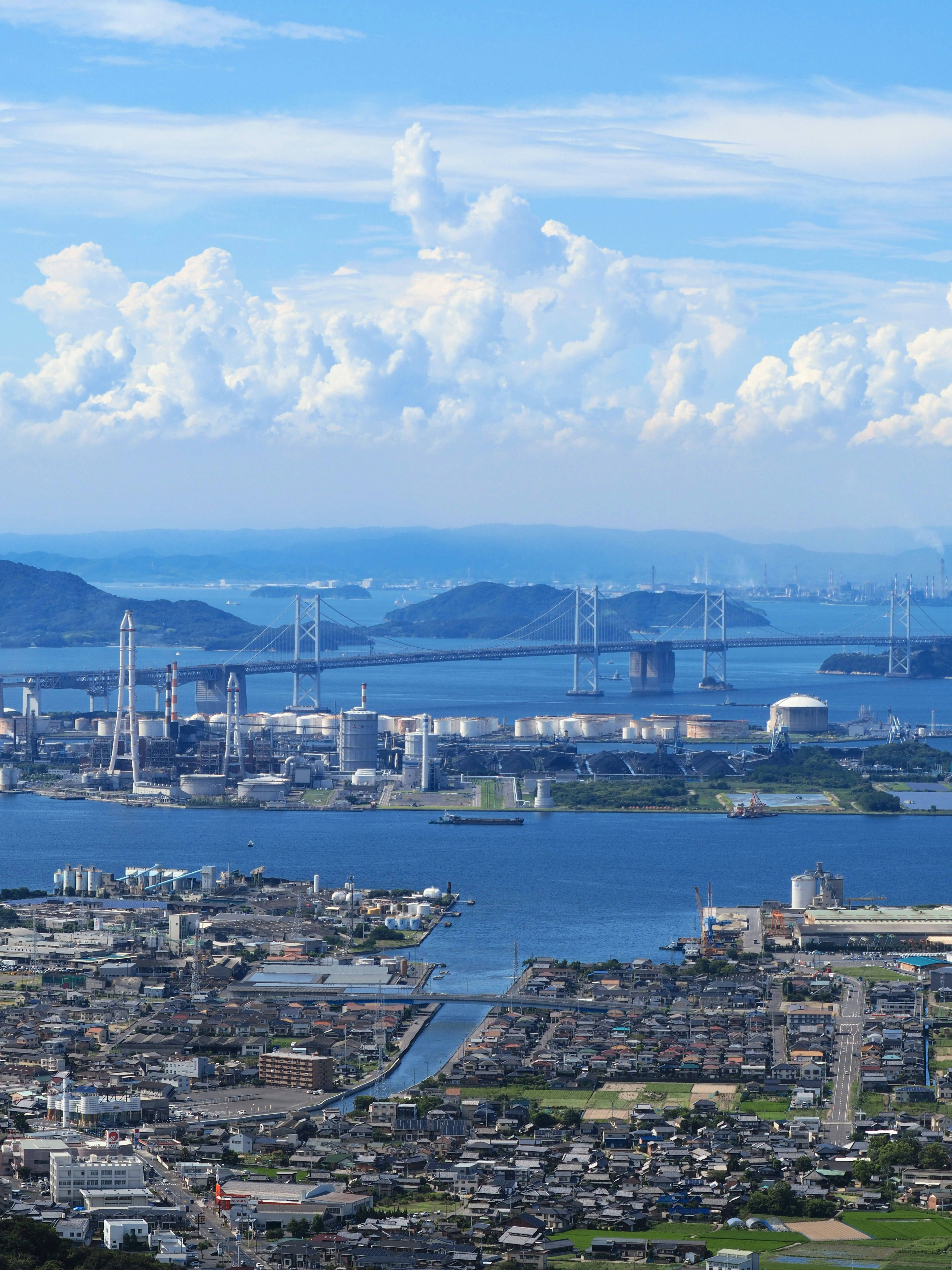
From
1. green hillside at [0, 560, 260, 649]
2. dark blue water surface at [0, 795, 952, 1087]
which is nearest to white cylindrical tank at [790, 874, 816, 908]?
dark blue water surface at [0, 795, 952, 1087]

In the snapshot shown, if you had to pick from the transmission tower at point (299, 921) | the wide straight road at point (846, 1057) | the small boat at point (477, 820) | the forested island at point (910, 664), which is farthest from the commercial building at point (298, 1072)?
the forested island at point (910, 664)

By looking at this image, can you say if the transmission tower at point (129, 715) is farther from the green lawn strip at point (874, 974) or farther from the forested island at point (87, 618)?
the forested island at point (87, 618)

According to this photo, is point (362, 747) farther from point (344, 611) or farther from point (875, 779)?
point (344, 611)

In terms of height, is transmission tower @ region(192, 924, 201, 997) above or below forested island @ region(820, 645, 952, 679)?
below

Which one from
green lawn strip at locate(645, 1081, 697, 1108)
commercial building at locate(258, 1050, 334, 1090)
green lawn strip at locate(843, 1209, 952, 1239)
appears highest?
commercial building at locate(258, 1050, 334, 1090)

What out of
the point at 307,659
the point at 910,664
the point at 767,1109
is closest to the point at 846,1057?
the point at 767,1109

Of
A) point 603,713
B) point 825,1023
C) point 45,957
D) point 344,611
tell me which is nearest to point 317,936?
point 45,957

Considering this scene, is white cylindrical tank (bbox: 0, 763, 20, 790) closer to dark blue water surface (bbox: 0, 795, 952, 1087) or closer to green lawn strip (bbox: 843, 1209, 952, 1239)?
dark blue water surface (bbox: 0, 795, 952, 1087)
